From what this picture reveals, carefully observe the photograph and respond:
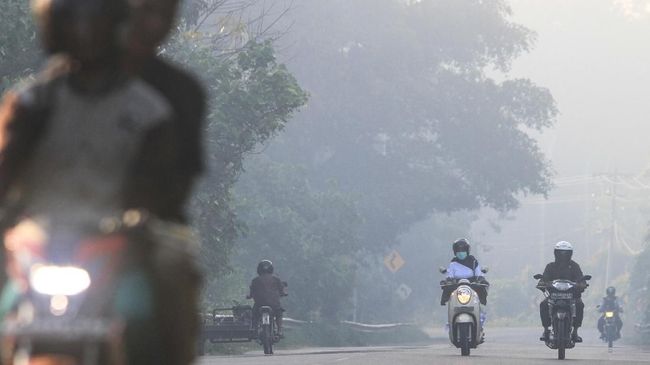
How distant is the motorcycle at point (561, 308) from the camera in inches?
1029

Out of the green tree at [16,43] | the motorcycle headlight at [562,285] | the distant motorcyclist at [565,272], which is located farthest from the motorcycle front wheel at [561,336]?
the green tree at [16,43]

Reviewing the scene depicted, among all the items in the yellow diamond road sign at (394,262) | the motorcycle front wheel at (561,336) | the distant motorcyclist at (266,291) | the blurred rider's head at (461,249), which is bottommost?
the motorcycle front wheel at (561,336)

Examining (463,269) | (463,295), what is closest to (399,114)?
(463,269)

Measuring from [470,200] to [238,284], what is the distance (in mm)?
23744

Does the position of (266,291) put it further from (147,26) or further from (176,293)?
(176,293)

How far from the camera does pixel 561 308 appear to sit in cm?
2622

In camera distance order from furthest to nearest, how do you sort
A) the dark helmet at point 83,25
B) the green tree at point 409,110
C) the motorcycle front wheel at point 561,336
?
the green tree at point 409,110 → the motorcycle front wheel at point 561,336 → the dark helmet at point 83,25

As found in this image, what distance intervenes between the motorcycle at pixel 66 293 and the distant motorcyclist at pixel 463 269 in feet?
78.1

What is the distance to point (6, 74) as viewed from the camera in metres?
26.0

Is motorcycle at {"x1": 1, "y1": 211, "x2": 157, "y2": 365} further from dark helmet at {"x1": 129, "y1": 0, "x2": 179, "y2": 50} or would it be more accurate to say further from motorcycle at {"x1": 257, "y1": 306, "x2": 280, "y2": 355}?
motorcycle at {"x1": 257, "y1": 306, "x2": 280, "y2": 355}

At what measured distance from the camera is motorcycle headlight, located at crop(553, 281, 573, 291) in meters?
26.1

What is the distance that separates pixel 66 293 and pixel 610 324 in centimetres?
4605

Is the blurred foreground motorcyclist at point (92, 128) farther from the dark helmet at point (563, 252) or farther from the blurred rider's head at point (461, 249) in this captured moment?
the blurred rider's head at point (461, 249)

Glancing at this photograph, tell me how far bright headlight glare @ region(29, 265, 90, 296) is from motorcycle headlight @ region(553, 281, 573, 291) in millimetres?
22812
